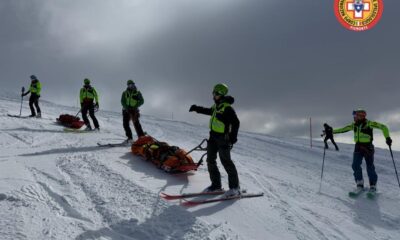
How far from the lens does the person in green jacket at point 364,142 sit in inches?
390

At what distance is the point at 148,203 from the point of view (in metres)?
6.72

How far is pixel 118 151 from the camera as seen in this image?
11.2 m

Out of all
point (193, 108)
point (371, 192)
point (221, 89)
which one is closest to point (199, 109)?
point (193, 108)

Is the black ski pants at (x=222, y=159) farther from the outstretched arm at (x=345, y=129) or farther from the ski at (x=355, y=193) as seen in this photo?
the outstretched arm at (x=345, y=129)

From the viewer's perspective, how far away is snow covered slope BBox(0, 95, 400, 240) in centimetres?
566

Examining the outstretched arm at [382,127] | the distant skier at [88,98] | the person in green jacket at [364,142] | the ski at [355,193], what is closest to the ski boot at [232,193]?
the ski at [355,193]

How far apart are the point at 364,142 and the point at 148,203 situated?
611cm

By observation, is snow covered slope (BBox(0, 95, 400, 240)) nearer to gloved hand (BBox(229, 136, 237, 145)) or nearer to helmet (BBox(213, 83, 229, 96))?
gloved hand (BBox(229, 136, 237, 145))

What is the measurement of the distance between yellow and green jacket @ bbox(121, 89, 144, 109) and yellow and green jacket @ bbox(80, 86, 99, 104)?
3.17 meters

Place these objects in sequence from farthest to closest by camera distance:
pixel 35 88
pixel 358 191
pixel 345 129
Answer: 1. pixel 35 88
2. pixel 345 129
3. pixel 358 191

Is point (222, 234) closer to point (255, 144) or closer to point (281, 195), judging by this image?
point (281, 195)

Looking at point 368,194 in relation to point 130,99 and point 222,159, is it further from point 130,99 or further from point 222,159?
point 130,99

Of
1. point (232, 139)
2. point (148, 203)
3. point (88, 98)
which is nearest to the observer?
point (148, 203)

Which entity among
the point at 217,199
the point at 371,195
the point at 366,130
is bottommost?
the point at 371,195
